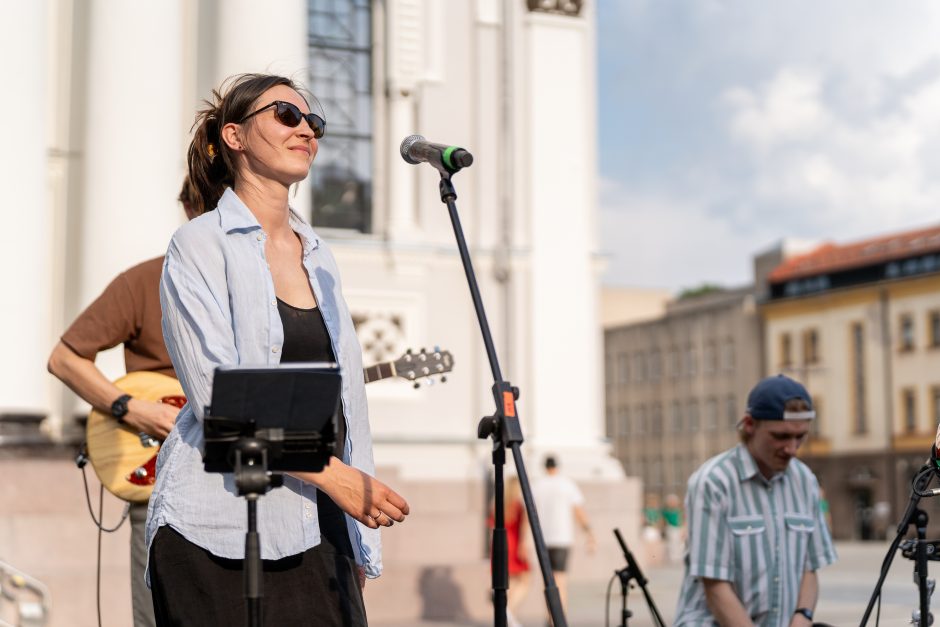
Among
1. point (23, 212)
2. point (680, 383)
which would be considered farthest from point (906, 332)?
point (23, 212)

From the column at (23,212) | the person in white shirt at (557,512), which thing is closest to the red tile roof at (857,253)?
the person in white shirt at (557,512)

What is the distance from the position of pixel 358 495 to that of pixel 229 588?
35cm

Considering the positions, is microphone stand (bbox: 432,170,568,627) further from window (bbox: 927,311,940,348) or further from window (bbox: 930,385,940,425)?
window (bbox: 927,311,940,348)

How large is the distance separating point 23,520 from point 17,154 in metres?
3.39

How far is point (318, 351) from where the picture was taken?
12.3 ft

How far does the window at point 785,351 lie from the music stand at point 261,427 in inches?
3256

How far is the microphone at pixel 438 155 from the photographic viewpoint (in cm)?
503

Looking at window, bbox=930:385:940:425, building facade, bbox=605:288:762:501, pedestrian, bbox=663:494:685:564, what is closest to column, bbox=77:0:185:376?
pedestrian, bbox=663:494:685:564

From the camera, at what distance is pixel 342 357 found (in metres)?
3.75

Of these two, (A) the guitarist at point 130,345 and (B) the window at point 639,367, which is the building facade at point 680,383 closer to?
(B) the window at point 639,367

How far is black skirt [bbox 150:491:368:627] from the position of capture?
352 cm

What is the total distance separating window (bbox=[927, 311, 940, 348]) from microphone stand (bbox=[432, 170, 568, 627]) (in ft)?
236

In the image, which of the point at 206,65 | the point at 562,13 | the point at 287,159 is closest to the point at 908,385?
the point at 562,13

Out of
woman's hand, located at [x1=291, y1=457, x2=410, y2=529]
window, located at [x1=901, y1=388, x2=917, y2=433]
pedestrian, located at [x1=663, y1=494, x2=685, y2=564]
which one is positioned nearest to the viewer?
woman's hand, located at [x1=291, y1=457, x2=410, y2=529]
